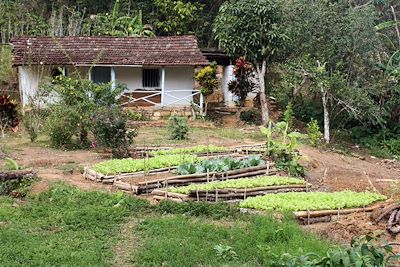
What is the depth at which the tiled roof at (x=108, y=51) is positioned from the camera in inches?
891

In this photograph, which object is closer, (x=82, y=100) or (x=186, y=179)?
(x=186, y=179)

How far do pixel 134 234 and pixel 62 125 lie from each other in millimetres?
7741

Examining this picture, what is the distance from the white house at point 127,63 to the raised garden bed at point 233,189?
1190 centimetres

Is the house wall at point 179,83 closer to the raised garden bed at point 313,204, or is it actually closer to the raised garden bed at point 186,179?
the raised garden bed at point 186,179

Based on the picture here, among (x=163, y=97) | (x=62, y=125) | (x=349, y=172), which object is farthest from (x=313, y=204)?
(x=163, y=97)

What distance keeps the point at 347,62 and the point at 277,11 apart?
3160mm

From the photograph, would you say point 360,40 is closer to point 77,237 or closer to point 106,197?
point 106,197

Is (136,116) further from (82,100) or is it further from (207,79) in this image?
(82,100)

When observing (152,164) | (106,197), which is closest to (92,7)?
(152,164)

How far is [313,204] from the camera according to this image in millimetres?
9617

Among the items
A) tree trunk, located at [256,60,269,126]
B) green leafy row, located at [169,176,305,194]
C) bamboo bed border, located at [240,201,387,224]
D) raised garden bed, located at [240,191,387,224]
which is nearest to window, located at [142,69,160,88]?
tree trunk, located at [256,60,269,126]

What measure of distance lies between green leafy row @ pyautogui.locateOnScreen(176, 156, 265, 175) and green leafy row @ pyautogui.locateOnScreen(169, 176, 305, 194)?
2.10 feet

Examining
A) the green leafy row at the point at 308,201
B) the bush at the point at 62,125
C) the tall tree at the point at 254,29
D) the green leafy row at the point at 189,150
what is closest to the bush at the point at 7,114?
the bush at the point at 62,125

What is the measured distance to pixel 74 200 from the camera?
32.6 feet
